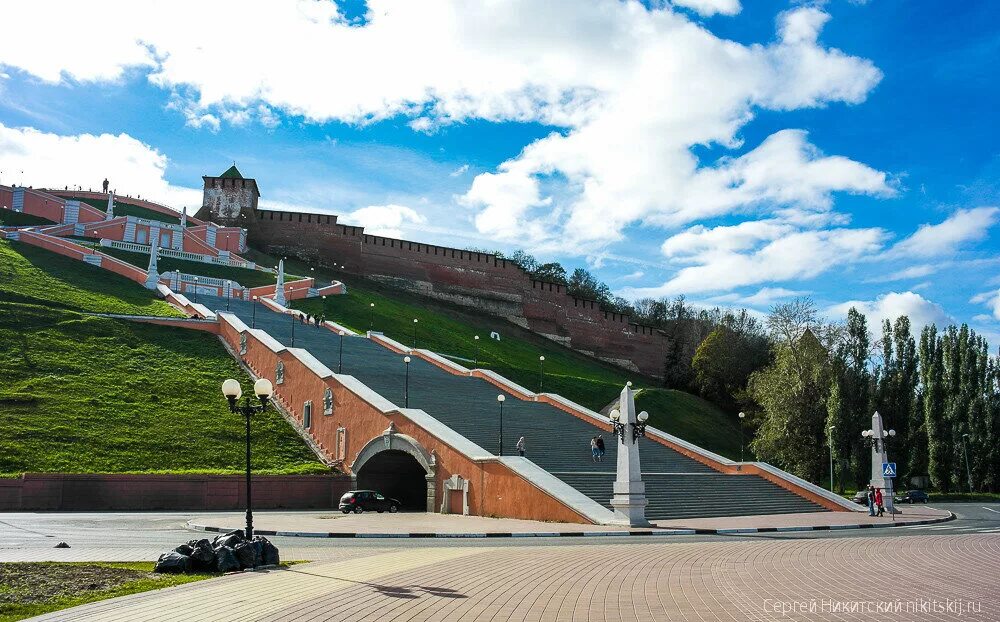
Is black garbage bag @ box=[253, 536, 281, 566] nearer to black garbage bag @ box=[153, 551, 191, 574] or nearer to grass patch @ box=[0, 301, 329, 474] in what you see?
black garbage bag @ box=[153, 551, 191, 574]

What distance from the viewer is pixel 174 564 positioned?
9.22m

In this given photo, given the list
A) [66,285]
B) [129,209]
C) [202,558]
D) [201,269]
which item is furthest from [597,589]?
[129,209]

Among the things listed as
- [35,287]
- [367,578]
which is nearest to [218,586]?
[367,578]

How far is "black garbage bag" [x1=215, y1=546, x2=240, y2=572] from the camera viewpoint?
9.43 meters

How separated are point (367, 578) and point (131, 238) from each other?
57628 mm

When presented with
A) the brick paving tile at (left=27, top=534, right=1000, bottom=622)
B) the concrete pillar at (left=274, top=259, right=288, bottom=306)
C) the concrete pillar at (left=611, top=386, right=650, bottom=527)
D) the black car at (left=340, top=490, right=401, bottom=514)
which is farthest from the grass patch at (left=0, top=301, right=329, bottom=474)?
the concrete pillar at (left=274, top=259, right=288, bottom=306)

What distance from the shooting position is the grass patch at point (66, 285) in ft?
124

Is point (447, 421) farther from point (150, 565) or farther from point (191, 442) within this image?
point (150, 565)

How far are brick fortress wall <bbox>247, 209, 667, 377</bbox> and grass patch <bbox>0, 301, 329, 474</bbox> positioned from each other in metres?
36.5

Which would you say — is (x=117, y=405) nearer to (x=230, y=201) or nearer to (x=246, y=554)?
(x=246, y=554)

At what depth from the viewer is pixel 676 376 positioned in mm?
70750

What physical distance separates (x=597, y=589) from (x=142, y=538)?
9.52 meters

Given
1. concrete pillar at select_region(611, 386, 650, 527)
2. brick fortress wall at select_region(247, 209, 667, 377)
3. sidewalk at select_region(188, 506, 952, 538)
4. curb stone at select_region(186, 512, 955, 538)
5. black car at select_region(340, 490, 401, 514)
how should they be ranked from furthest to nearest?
brick fortress wall at select_region(247, 209, 667, 377), black car at select_region(340, 490, 401, 514), concrete pillar at select_region(611, 386, 650, 527), sidewalk at select_region(188, 506, 952, 538), curb stone at select_region(186, 512, 955, 538)

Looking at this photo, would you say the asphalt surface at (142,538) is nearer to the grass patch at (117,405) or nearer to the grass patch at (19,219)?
the grass patch at (117,405)
